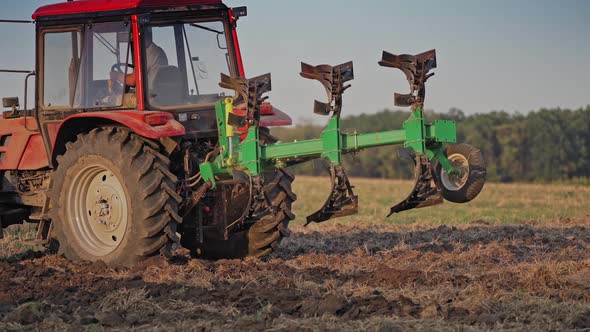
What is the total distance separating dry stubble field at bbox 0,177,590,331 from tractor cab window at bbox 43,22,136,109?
1.56 metres

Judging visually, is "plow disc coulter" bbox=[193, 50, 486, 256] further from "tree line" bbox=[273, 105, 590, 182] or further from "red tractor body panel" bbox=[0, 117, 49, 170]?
"tree line" bbox=[273, 105, 590, 182]

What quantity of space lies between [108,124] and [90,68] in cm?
58

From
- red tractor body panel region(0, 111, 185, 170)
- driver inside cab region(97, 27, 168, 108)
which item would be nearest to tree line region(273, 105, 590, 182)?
red tractor body panel region(0, 111, 185, 170)

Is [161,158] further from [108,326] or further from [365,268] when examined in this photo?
[108,326]

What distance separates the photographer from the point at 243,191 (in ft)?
29.0

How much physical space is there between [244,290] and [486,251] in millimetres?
3455

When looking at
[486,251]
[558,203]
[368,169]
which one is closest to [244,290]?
[486,251]

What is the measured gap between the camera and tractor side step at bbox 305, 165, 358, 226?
7.98 m

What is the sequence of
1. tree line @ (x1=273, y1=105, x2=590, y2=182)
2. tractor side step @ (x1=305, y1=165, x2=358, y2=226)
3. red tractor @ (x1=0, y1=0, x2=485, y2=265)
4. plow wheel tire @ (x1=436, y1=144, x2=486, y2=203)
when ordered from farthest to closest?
tree line @ (x1=273, y1=105, x2=590, y2=182)
plow wheel tire @ (x1=436, y1=144, x2=486, y2=203)
red tractor @ (x1=0, y1=0, x2=485, y2=265)
tractor side step @ (x1=305, y1=165, x2=358, y2=226)

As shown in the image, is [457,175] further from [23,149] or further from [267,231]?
[23,149]

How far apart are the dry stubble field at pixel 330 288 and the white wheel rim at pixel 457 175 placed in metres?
0.74

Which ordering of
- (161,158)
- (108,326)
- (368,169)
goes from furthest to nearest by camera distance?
(368,169), (161,158), (108,326)

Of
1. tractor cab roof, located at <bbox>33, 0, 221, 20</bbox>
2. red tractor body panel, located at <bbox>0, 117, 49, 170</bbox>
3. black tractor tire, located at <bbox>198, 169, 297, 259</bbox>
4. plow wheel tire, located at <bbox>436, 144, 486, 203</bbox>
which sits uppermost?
tractor cab roof, located at <bbox>33, 0, 221, 20</bbox>

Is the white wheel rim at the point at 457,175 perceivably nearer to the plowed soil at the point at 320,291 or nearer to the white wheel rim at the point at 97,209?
the plowed soil at the point at 320,291
